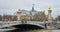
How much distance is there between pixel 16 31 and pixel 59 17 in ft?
45.9

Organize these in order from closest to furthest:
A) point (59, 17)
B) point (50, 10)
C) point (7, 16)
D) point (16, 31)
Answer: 1. point (16, 31)
2. point (50, 10)
3. point (7, 16)
4. point (59, 17)

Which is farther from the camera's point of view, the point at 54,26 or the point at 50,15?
the point at 50,15

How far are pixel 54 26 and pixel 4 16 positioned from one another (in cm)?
1006

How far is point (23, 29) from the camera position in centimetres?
2456

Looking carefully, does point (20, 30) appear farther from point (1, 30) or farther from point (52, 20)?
point (52, 20)

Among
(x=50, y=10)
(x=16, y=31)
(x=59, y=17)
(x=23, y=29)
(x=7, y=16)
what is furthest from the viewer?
(x=59, y=17)

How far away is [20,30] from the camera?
941 inches

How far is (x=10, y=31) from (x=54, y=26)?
6.15m

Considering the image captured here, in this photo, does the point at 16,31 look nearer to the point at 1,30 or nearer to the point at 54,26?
the point at 1,30

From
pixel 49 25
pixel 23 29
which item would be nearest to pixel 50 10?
pixel 49 25

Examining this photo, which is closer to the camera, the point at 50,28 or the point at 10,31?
the point at 10,31

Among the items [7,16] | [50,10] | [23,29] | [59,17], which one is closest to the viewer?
[23,29]

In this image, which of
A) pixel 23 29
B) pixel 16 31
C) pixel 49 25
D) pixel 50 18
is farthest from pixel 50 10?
pixel 16 31

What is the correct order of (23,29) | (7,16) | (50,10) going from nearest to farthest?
(23,29)
(50,10)
(7,16)
